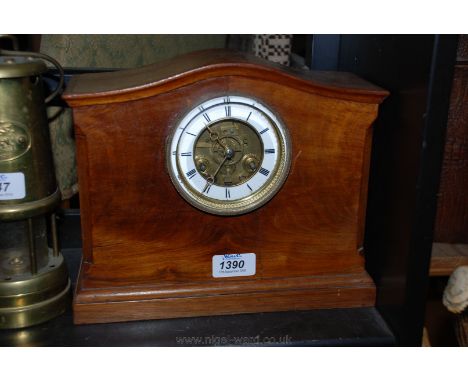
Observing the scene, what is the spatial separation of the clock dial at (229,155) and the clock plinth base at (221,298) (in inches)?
6.6

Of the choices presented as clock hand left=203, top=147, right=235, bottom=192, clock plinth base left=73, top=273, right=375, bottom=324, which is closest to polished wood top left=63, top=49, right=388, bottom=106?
clock hand left=203, top=147, right=235, bottom=192

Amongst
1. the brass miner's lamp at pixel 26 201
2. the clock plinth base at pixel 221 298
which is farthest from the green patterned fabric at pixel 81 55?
the clock plinth base at pixel 221 298

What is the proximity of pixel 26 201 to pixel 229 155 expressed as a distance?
38cm

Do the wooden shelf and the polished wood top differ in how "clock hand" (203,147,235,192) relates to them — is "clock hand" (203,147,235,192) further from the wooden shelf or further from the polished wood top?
the wooden shelf

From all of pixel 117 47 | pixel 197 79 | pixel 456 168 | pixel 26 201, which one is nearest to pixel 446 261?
pixel 456 168

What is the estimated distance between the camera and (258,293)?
1287mm

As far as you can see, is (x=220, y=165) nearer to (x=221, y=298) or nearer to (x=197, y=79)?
(x=197, y=79)

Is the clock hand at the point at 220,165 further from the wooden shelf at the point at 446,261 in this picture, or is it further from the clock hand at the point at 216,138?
the wooden shelf at the point at 446,261

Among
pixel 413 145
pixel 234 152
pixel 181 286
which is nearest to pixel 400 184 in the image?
pixel 413 145

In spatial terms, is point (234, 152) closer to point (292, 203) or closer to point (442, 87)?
point (292, 203)

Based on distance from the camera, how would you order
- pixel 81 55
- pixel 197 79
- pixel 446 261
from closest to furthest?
1. pixel 197 79
2. pixel 446 261
3. pixel 81 55

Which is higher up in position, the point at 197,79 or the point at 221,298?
the point at 197,79

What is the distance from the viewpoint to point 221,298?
1.28 meters

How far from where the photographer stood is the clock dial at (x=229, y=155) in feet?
3.86
